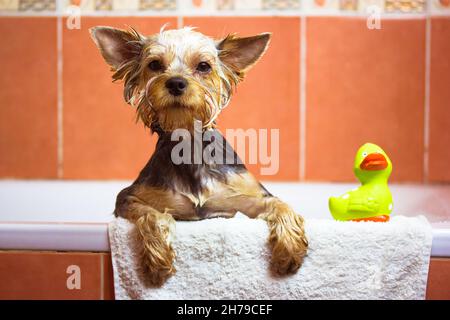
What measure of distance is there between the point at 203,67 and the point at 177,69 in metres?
0.07

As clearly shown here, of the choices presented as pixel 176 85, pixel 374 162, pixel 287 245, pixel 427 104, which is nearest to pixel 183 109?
pixel 176 85

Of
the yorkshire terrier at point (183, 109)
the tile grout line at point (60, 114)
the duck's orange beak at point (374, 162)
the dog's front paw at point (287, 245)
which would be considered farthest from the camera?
the tile grout line at point (60, 114)

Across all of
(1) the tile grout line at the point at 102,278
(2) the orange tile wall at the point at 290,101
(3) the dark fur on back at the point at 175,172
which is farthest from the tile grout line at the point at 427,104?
(1) the tile grout line at the point at 102,278

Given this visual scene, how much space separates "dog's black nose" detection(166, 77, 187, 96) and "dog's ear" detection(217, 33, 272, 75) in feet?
0.55

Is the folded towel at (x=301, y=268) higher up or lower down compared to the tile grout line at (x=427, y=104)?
lower down

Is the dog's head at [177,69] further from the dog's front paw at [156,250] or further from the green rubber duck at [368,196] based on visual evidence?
the green rubber duck at [368,196]

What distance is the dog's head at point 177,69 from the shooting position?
1545mm

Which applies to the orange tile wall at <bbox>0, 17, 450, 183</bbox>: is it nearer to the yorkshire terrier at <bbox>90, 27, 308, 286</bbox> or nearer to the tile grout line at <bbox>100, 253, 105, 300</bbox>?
the yorkshire terrier at <bbox>90, 27, 308, 286</bbox>

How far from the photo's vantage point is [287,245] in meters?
1.42

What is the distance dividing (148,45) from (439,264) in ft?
3.02

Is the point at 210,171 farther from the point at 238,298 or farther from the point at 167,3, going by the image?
the point at 167,3

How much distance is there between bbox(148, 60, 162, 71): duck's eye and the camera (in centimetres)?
157

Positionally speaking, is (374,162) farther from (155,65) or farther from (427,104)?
(427,104)
